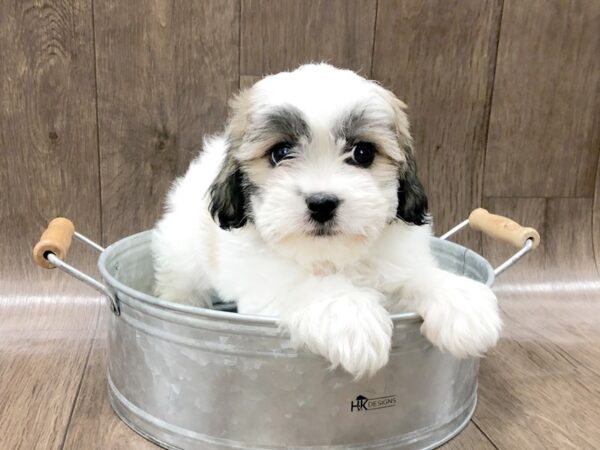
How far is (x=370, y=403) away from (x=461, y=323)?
0.22 metres

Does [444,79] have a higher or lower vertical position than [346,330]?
higher

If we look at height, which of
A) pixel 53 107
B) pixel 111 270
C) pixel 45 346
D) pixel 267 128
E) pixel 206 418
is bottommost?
pixel 45 346

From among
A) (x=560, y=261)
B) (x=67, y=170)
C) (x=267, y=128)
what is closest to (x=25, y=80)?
(x=67, y=170)

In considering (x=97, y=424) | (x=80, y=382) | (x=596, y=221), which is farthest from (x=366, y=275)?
(x=596, y=221)

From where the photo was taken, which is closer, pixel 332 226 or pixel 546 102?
pixel 332 226

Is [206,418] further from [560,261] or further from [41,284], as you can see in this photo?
[560,261]

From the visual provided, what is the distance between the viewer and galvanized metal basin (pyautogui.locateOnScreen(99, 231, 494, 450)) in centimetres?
115

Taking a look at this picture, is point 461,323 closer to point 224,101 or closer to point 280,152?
point 280,152

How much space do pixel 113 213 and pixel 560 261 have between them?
1506 mm

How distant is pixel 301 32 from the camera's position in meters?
1.96

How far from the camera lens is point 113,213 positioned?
2.05 m

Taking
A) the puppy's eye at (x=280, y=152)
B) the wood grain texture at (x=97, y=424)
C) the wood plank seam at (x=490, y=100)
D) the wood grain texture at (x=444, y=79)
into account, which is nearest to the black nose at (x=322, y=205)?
the puppy's eye at (x=280, y=152)

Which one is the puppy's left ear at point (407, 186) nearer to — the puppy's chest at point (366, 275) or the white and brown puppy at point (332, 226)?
the white and brown puppy at point (332, 226)

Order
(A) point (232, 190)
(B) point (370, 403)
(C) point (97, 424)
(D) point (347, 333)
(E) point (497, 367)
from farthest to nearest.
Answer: (E) point (497, 367)
(C) point (97, 424)
(A) point (232, 190)
(B) point (370, 403)
(D) point (347, 333)
